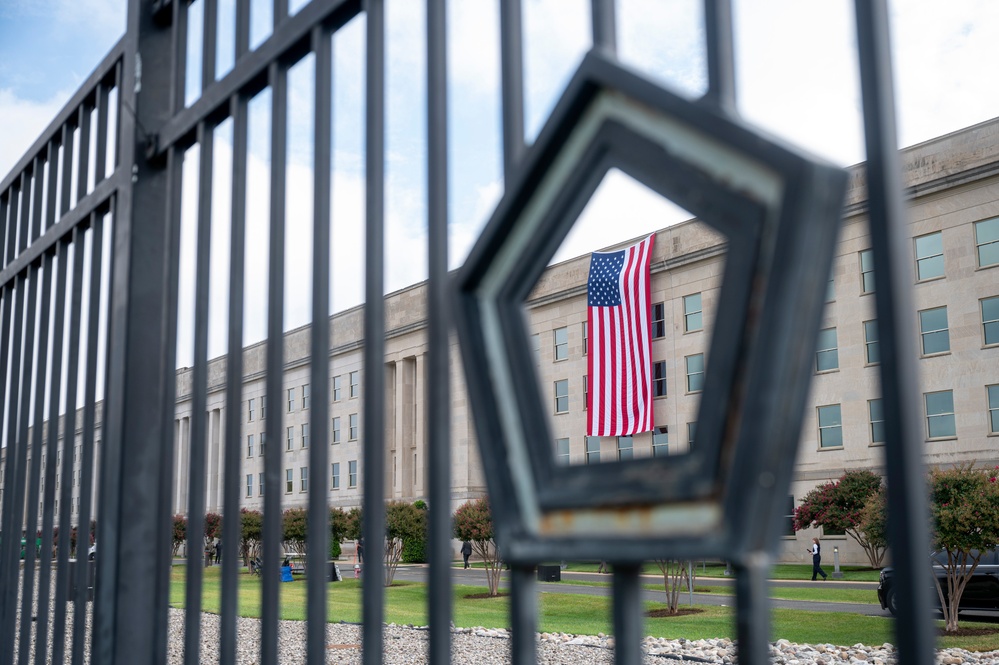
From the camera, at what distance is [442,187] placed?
1506 millimetres

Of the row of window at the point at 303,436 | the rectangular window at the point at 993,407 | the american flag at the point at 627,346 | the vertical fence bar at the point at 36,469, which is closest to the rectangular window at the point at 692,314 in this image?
the rectangular window at the point at 993,407

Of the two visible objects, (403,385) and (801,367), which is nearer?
(801,367)

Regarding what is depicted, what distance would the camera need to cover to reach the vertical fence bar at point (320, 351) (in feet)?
5.52

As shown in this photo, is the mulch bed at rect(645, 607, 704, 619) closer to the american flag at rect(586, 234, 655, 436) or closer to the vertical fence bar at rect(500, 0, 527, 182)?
the american flag at rect(586, 234, 655, 436)

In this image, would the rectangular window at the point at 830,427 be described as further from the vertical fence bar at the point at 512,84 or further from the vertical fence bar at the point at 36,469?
the vertical fence bar at the point at 512,84

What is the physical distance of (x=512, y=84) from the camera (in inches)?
53.7

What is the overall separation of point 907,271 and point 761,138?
200 mm

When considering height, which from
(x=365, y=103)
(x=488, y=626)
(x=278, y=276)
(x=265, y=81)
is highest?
(x=265, y=81)

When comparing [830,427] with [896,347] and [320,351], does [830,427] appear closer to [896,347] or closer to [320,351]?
[320,351]

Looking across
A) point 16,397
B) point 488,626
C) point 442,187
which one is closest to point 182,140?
point 442,187

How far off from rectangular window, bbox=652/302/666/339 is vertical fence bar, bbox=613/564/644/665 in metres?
28.5

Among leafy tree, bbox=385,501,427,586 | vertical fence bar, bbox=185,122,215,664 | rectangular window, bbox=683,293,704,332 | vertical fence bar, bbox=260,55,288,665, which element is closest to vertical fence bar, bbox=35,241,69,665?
vertical fence bar, bbox=185,122,215,664

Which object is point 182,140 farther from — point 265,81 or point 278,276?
point 278,276

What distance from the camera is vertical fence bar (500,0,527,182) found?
4.44ft
